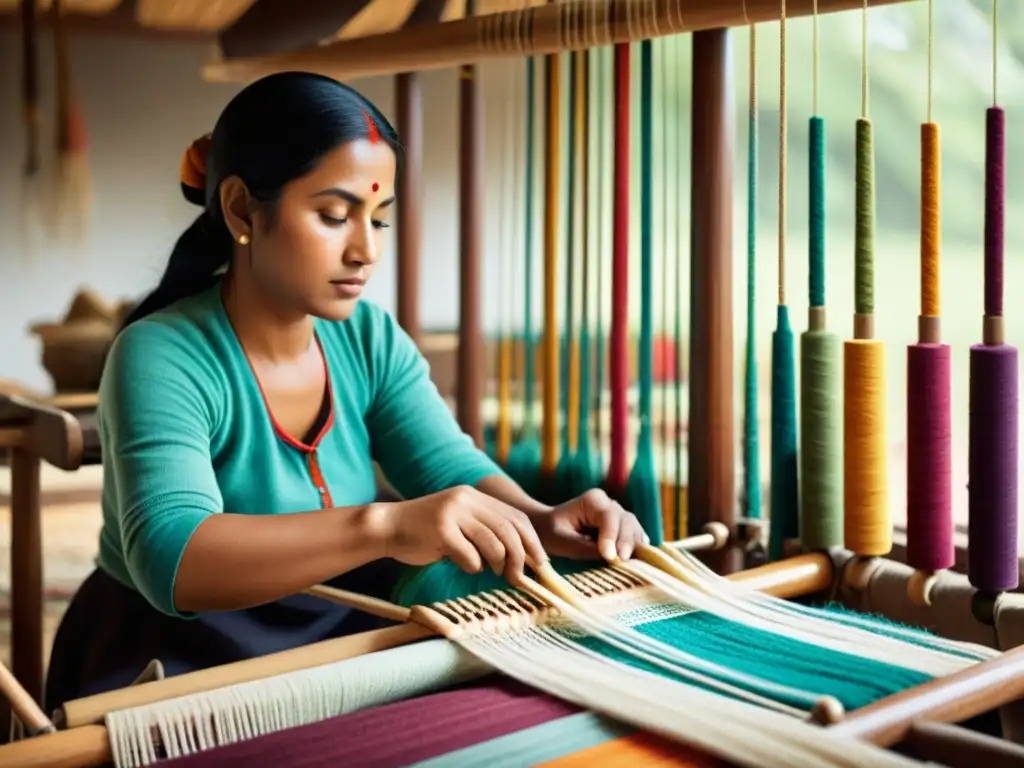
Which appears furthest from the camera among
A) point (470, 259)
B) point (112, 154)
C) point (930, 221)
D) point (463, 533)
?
point (112, 154)

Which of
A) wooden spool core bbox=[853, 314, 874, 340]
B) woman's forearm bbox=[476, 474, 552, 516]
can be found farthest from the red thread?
wooden spool core bbox=[853, 314, 874, 340]

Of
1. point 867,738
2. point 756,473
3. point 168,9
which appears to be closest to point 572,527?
point 756,473

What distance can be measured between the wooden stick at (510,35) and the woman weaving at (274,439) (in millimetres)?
262

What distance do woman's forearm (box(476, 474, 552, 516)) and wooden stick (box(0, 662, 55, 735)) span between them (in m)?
0.44

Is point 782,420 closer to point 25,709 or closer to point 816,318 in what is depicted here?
point 816,318

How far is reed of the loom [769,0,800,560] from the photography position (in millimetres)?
1067

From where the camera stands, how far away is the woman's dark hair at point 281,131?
37.7 inches

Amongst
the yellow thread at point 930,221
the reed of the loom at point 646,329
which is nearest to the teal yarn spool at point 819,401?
the yellow thread at point 930,221

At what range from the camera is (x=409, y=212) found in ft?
4.89

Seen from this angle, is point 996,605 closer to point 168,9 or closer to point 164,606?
point 164,606

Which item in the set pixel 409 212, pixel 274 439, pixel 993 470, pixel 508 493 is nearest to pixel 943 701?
pixel 993 470

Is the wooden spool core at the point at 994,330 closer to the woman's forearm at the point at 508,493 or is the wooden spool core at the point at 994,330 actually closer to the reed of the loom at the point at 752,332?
the reed of the loom at the point at 752,332

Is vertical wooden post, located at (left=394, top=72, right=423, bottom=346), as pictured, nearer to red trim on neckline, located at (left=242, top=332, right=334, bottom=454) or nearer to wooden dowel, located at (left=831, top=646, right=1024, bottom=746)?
red trim on neckline, located at (left=242, top=332, right=334, bottom=454)

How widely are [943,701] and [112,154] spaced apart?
3.67m
